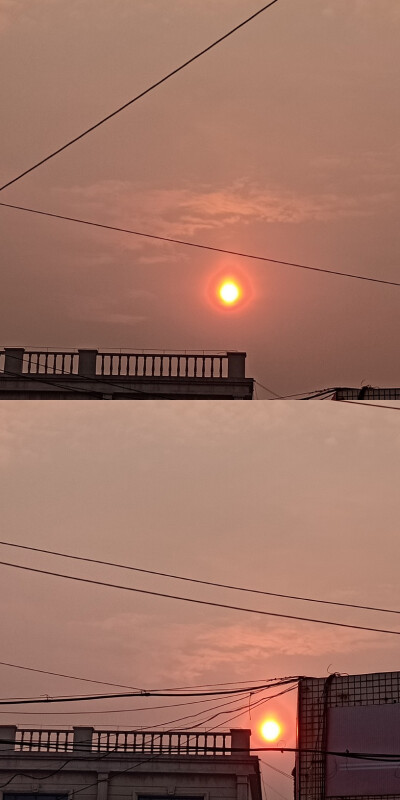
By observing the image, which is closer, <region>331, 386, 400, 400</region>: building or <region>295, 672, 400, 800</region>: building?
<region>295, 672, 400, 800</region>: building

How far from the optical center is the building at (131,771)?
30547 mm

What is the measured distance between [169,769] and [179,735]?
94 cm

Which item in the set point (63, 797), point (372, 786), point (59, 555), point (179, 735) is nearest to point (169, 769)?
point (179, 735)

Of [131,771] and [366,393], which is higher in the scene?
[366,393]

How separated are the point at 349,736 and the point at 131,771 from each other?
9313 millimetres

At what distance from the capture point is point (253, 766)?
101 ft

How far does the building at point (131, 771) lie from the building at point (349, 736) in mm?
6235

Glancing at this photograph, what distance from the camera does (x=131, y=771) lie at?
30828 mm

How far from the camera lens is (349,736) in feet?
76.7

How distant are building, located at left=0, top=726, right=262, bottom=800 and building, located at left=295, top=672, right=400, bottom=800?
624 centimetres

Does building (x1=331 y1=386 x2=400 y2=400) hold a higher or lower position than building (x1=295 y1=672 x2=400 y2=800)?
higher

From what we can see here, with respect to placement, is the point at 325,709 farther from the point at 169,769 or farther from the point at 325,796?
the point at 169,769

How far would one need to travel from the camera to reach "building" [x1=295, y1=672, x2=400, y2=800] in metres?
22.6

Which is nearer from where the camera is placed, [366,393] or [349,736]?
[349,736]
